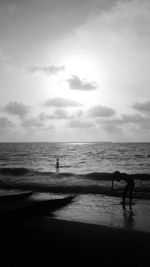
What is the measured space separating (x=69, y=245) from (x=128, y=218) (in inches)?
199

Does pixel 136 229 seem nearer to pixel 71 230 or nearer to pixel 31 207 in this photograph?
pixel 71 230

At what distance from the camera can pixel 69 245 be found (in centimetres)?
650

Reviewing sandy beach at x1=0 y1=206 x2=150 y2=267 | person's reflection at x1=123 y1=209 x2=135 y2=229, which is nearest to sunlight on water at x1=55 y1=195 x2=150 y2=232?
person's reflection at x1=123 y1=209 x2=135 y2=229

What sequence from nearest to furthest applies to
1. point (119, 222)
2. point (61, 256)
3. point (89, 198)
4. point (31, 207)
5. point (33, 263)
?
point (33, 263) < point (61, 256) < point (119, 222) < point (31, 207) < point (89, 198)

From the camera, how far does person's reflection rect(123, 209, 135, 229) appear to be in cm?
959

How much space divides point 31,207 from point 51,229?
2.90 m

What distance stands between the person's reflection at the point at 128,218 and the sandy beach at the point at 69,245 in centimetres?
112

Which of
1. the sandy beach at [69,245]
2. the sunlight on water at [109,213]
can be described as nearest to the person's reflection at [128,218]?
the sunlight on water at [109,213]

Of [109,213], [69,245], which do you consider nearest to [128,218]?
[109,213]

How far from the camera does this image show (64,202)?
13.6m

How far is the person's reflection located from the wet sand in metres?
1.17

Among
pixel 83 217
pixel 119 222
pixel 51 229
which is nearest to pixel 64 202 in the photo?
pixel 83 217

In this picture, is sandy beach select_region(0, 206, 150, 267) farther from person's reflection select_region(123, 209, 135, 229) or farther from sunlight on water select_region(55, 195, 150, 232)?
sunlight on water select_region(55, 195, 150, 232)

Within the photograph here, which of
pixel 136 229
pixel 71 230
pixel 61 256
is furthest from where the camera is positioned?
pixel 136 229
